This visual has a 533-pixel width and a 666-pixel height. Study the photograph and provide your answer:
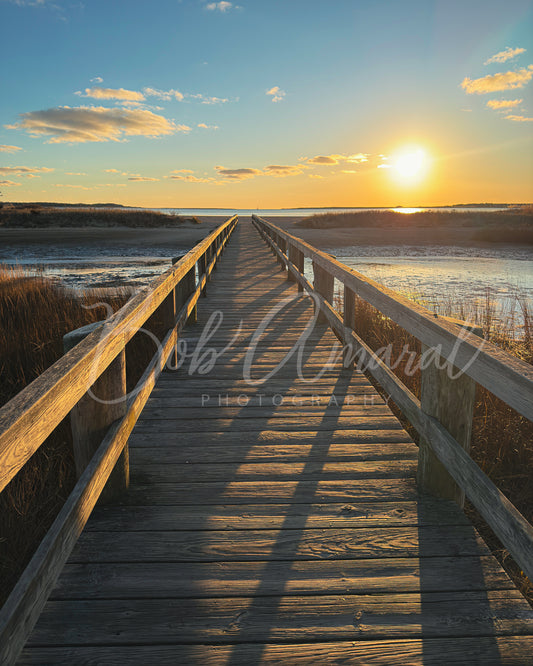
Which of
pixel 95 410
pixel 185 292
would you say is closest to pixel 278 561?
pixel 95 410

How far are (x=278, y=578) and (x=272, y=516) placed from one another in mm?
449

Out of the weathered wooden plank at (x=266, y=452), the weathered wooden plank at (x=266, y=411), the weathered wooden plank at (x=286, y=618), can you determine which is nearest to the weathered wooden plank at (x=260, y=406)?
the weathered wooden plank at (x=266, y=411)

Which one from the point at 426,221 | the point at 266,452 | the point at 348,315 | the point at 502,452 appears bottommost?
the point at 502,452

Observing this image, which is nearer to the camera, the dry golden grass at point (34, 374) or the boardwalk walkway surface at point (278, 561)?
the boardwalk walkway surface at point (278, 561)

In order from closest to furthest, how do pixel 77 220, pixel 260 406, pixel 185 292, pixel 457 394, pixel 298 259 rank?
pixel 457 394
pixel 260 406
pixel 185 292
pixel 298 259
pixel 77 220

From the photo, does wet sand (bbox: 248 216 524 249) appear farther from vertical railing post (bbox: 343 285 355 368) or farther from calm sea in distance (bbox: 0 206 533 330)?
vertical railing post (bbox: 343 285 355 368)

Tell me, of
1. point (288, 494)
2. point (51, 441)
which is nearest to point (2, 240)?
point (51, 441)

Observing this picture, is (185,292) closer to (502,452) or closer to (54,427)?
(502,452)

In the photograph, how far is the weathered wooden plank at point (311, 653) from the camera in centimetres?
169

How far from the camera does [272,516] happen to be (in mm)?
2506

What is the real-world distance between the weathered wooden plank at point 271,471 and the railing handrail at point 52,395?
35.3 inches

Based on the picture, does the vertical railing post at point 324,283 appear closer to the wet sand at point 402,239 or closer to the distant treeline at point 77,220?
the wet sand at point 402,239

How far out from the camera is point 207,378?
4609 mm

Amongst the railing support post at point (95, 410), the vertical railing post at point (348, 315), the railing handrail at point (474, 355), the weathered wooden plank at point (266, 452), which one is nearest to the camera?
the railing handrail at point (474, 355)
